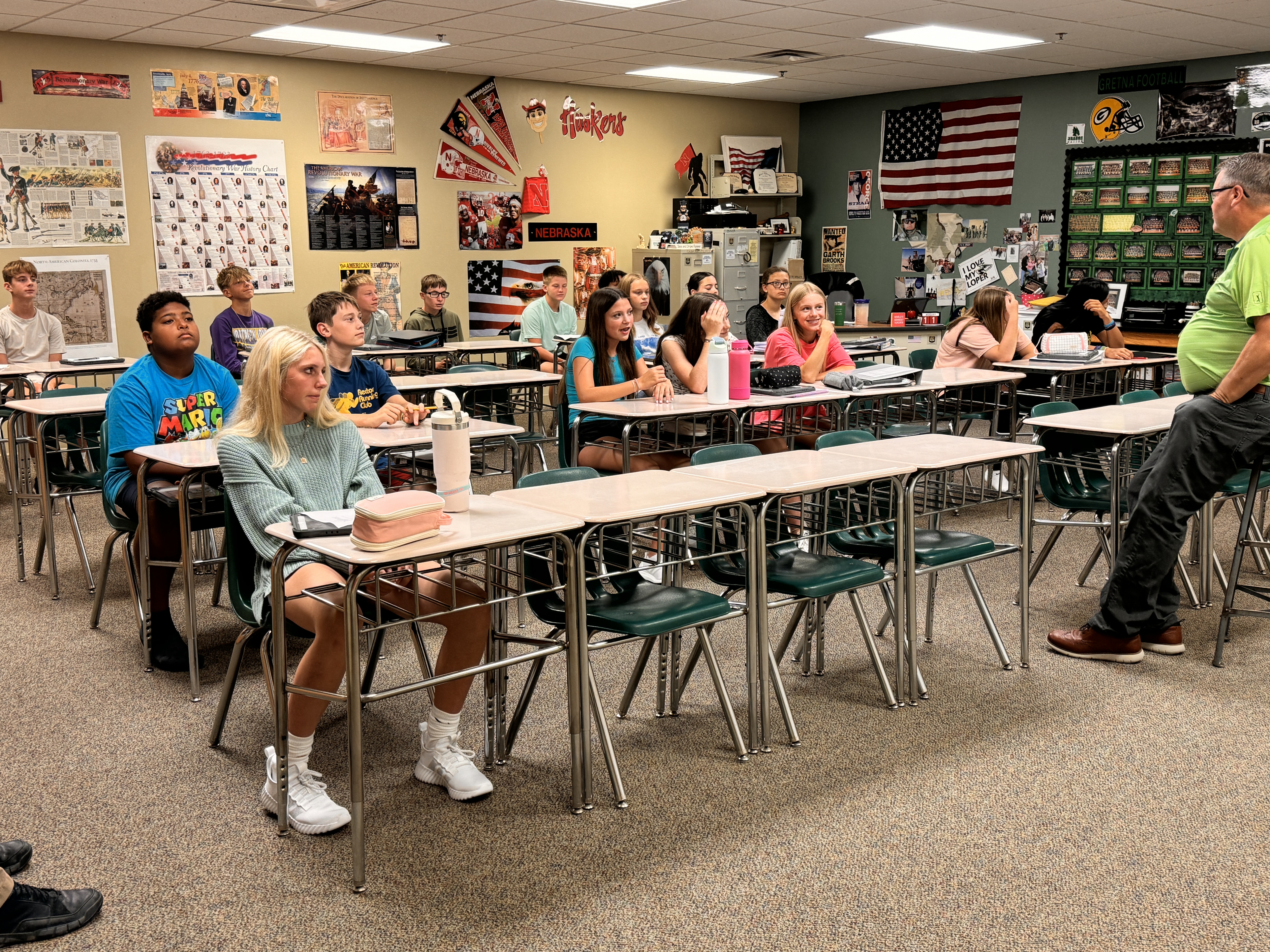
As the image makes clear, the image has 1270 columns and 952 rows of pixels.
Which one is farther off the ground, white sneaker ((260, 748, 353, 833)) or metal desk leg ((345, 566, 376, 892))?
metal desk leg ((345, 566, 376, 892))

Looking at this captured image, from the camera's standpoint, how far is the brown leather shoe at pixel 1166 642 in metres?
4.09

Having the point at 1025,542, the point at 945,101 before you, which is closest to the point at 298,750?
the point at 1025,542

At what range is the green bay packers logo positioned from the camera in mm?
9539

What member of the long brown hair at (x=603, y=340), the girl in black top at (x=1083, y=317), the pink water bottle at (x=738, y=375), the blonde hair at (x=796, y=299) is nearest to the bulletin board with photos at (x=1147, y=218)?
the girl in black top at (x=1083, y=317)

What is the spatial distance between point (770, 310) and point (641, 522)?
411cm

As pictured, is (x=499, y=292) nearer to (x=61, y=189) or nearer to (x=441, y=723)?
(x=61, y=189)

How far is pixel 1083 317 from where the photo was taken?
8.11 metres

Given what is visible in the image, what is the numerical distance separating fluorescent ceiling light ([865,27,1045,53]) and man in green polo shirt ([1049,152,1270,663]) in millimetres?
4473

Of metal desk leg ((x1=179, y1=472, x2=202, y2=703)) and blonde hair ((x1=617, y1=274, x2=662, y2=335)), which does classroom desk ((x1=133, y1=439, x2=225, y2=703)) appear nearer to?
metal desk leg ((x1=179, y1=472, x2=202, y2=703))

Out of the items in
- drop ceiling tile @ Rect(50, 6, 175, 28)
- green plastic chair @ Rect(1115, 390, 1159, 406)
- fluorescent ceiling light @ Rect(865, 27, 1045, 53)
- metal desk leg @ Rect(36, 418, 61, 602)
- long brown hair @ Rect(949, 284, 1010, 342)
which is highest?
fluorescent ceiling light @ Rect(865, 27, 1045, 53)

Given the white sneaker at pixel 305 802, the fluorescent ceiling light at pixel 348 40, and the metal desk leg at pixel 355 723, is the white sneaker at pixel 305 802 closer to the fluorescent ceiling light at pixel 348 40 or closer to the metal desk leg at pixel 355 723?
the metal desk leg at pixel 355 723

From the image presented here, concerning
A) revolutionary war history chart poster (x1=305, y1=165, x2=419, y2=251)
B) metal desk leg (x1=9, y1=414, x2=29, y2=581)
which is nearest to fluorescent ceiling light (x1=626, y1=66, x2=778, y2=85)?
revolutionary war history chart poster (x1=305, y1=165, x2=419, y2=251)

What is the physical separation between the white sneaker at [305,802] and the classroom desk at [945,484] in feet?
5.78

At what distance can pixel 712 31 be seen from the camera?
7.91 meters
